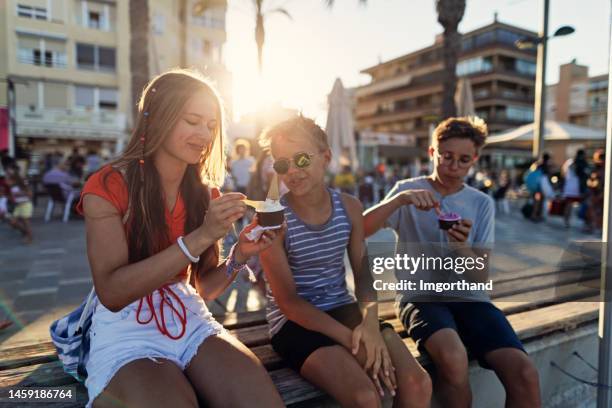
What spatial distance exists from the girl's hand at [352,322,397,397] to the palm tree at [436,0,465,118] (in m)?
8.99

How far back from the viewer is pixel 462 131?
2.51m

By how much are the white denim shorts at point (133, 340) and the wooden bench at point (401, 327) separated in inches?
8.5

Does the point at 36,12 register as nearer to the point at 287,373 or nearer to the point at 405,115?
the point at 287,373

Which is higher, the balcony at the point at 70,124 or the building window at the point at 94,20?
the building window at the point at 94,20

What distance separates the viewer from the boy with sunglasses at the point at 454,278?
78.0 inches

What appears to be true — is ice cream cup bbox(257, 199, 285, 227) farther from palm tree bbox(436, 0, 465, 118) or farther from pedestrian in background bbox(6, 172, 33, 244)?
palm tree bbox(436, 0, 465, 118)

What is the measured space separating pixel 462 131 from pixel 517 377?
53.3 inches

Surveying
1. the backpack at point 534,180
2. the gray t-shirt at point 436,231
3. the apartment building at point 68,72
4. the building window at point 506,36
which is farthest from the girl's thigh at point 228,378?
the building window at point 506,36

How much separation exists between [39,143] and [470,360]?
31.1 meters

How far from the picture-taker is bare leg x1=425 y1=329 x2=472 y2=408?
6.44 feet

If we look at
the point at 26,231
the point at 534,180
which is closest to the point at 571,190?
the point at 534,180

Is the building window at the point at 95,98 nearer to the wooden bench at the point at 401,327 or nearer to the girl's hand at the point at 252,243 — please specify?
the wooden bench at the point at 401,327

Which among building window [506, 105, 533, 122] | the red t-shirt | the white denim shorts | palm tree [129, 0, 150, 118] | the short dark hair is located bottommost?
the white denim shorts

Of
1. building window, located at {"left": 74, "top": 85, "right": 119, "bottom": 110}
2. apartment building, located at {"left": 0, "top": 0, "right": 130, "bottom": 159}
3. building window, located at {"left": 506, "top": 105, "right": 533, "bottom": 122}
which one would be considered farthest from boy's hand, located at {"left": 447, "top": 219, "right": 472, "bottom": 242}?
building window, located at {"left": 506, "top": 105, "right": 533, "bottom": 122}
